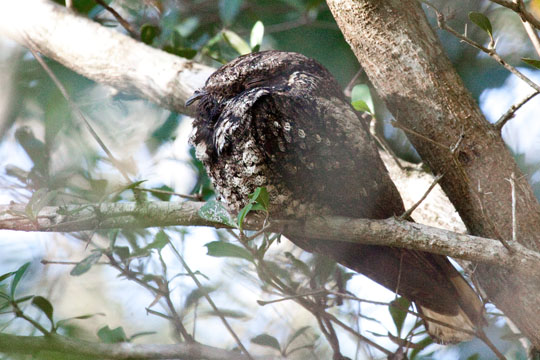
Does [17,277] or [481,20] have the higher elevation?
[481,20]

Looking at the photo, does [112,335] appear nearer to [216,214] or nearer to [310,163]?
[216,214]

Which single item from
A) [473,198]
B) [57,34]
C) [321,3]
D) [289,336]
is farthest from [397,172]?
[57,34]

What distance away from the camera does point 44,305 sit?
1593 millimetres

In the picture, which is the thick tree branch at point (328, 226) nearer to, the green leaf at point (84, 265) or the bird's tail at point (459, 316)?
the green leaf at point (84, 265)

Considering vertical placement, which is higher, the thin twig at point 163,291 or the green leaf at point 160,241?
the green leaf at point 160,241

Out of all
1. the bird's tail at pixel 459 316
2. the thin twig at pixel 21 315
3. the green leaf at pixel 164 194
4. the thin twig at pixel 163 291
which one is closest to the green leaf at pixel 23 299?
the thin twig at pixel 21 315

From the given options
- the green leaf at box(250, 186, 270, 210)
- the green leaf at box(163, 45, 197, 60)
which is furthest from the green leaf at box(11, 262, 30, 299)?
the green leaf at box(163, 45, 197, 60)

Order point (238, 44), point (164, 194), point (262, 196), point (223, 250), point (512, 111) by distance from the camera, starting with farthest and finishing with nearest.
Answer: point (238, 44)
point (164, 194)
point (223, 250)
point (512, 111)
point (262, 196)

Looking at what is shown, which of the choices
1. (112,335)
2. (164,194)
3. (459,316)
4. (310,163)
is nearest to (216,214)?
(310,163)

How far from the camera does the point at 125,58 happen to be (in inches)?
109

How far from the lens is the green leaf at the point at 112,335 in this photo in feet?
5.41

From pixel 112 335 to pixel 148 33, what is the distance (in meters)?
1.83

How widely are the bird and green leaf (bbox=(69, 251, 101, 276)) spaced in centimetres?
51

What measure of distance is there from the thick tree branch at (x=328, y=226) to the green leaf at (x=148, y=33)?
1.58 meters
